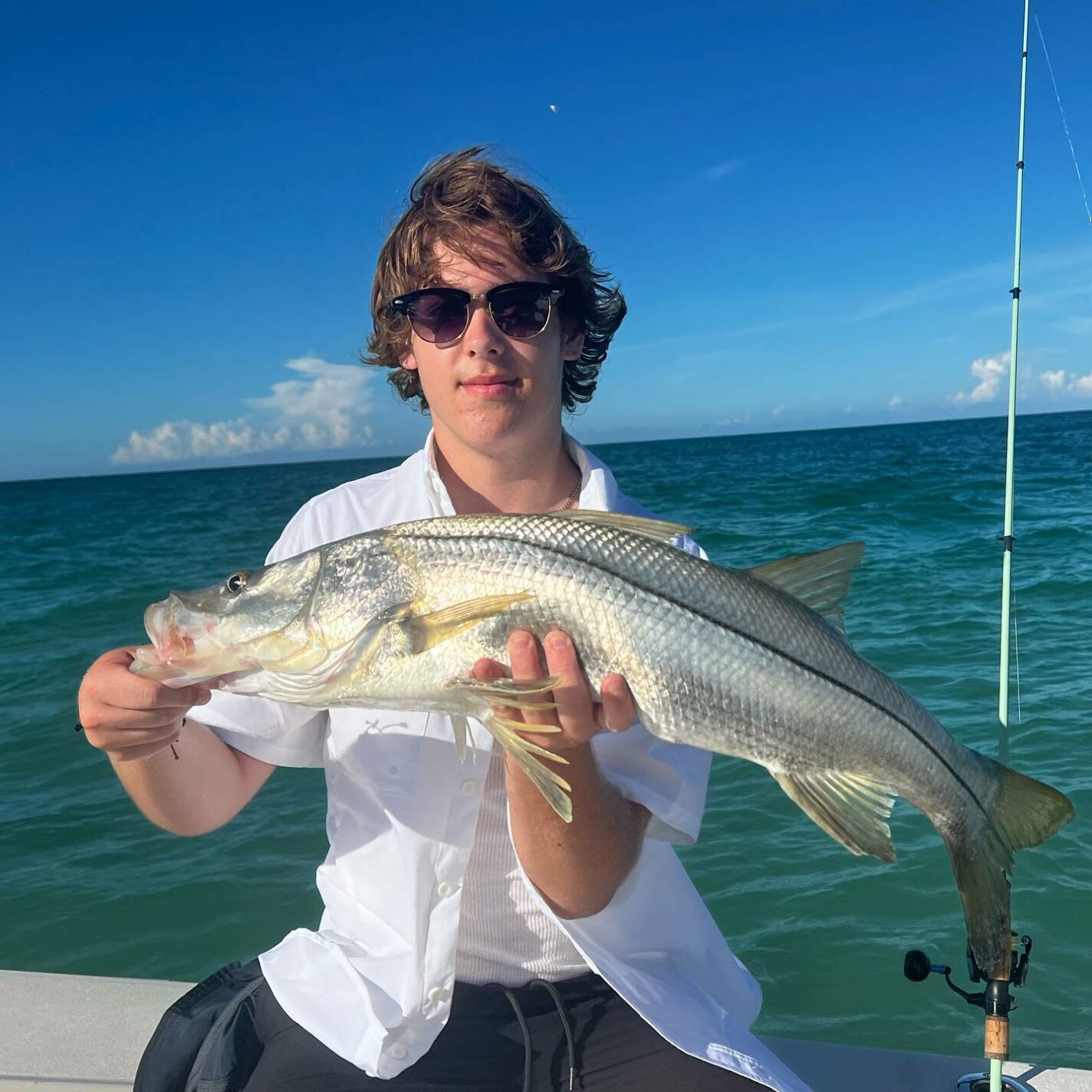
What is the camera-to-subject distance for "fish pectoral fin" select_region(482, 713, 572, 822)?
1951 millimetres

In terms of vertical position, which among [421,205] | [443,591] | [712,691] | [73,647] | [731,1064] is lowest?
[73,647]

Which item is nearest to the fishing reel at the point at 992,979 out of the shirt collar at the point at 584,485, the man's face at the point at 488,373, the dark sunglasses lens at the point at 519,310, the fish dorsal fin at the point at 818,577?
the fish dorsal fin at the point at 818,577

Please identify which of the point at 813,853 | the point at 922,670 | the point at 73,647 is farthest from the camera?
the point at 73,647

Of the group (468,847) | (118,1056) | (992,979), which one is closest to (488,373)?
(468,847)

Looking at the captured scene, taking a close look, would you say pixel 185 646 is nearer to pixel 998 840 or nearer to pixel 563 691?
pixel 563 691

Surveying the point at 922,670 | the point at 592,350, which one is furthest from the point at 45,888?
the point at 922,670

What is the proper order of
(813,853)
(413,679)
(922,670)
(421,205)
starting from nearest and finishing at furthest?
(413,679)
(421,205)
(813,853)
(922,670)

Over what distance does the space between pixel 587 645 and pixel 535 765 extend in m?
0.28

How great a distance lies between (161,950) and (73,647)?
10.7 metres

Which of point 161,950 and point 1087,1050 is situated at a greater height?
point 1087,1050

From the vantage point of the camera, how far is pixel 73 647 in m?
14.5

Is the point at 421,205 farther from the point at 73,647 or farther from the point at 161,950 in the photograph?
the point at 73,647

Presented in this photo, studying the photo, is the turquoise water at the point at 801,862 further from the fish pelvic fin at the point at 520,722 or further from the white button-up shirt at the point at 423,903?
the fish pelvic fin at the point at 520,722

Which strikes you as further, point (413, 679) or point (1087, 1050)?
point (1087, 1050)
